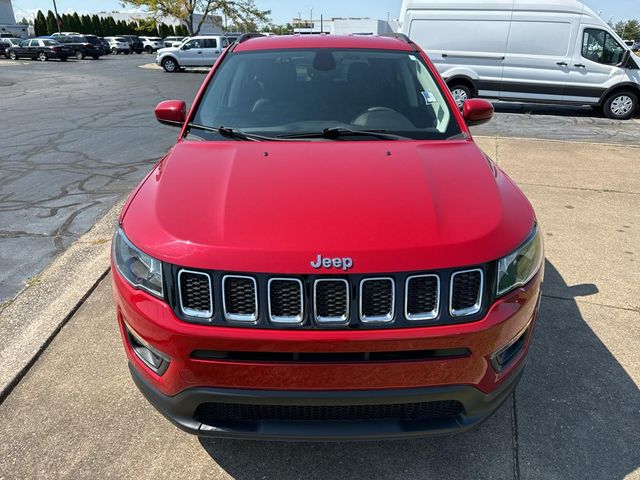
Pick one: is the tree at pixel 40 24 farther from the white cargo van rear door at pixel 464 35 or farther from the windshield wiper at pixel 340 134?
the windshield wiper at pixel 340 134

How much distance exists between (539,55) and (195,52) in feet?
61.3

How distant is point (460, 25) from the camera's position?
1220cm

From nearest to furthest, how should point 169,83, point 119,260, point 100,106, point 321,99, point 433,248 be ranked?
point 433,248 → point 119,260 → point 321,99 → point 100,106 → point 169,83

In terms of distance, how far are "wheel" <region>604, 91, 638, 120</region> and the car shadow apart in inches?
458

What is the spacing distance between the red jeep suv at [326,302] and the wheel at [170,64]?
25.9 meters

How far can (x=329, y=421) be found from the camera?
1.83 metres

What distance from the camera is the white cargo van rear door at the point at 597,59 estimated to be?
1170 centimetres

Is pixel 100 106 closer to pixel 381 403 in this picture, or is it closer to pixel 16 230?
pixel 16 230

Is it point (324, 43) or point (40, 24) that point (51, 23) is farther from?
point (324, 43)

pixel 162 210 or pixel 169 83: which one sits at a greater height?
pixel 162 210

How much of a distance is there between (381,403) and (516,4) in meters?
12.6

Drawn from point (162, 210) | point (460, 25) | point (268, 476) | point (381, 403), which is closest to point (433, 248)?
point (381, 403)

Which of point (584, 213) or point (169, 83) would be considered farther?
point (169, 83)

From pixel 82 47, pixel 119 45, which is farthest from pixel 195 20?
pixel 82 47
